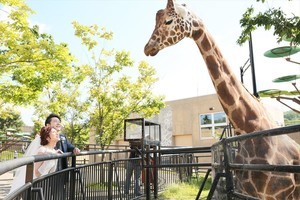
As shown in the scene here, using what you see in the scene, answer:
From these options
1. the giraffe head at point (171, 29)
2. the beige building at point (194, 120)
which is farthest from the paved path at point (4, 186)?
the beige building at point (194, 120)

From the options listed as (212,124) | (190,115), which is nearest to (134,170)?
(212,124)

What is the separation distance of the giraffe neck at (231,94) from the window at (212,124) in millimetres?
18883

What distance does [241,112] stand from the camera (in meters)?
3.17

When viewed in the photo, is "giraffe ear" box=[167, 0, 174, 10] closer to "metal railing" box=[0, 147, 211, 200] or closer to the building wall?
"metal railing" box=[0, 147, 211, 200]

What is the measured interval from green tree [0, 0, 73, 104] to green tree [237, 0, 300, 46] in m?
6.13

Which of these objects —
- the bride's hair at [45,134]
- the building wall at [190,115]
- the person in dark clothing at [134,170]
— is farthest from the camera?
the building wall at [190,115]

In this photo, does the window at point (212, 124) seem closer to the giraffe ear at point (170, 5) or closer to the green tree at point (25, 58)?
the green tree at point (25, 58)

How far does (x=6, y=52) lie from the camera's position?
9.20m

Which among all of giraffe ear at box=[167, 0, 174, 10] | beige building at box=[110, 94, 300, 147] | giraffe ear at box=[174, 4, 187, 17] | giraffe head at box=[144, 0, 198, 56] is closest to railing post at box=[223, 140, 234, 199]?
giraffe head at box=[144, 0, 198, 56]

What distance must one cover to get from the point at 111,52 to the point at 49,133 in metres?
10.7

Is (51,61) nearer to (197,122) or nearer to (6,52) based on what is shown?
(6,52)

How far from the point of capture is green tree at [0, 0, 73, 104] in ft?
30.1

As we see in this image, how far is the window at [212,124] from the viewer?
22.5 metres

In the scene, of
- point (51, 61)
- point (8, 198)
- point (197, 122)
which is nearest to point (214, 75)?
point (8, 198)
